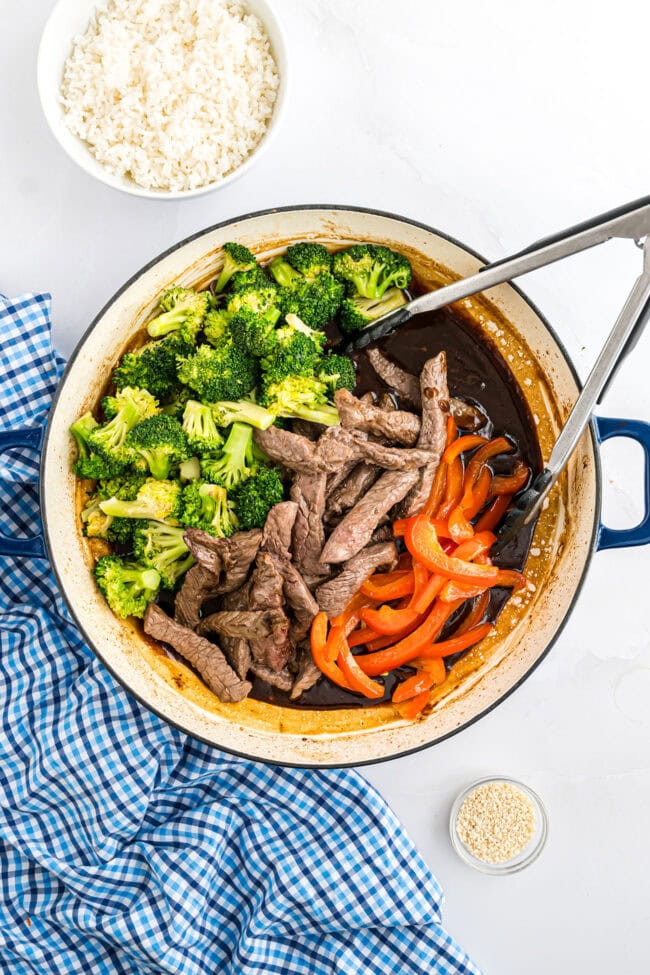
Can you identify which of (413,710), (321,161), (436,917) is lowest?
(436,917)

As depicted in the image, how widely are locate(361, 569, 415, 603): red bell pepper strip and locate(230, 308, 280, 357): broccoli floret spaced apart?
91 cm

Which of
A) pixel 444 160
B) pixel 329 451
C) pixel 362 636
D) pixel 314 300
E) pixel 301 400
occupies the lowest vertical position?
pixel 362 636

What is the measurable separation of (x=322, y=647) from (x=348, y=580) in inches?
10.0

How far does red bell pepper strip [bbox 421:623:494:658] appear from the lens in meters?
3.03

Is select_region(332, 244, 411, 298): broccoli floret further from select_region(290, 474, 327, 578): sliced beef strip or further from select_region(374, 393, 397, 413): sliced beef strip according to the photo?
select_region(290, 474, 327, 578): sliced beef strip

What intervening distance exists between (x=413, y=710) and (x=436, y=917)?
0.82 metres

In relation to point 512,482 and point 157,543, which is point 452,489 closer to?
point 512,482

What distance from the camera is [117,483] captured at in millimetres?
2959

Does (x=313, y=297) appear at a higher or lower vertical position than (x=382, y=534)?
higher

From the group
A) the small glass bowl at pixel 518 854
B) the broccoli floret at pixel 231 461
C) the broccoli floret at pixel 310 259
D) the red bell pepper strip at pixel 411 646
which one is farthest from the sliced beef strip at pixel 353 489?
the small glass bowl at pixel 518 854

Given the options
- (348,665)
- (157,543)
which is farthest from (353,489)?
(157,543)

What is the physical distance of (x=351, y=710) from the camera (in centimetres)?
313

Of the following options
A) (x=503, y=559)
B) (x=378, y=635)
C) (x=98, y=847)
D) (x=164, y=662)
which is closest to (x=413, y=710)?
(x=378, y=635)

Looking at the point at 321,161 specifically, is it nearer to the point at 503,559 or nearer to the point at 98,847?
the point at 503,559
